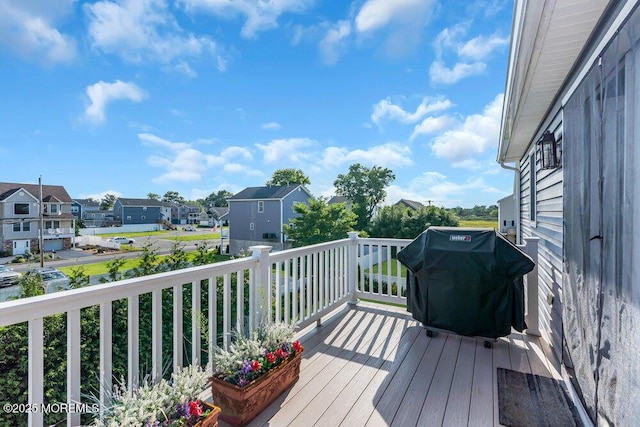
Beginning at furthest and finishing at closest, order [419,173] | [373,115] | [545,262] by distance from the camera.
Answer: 1. [419,173]
2. [373,115]
3. [545,262]

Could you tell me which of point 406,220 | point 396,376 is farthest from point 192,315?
point 406,220

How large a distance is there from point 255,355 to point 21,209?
898 inches

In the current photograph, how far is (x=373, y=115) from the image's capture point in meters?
9.51

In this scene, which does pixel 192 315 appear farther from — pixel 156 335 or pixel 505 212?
pixel 505 212

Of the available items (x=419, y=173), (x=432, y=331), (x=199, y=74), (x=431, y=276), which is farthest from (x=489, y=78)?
(x=419, y=173)

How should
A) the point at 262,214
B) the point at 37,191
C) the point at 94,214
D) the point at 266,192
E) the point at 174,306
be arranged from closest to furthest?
the point at 174,306
the point at 37,191
the point at 262,214
the point at 266,192
the point at 94,214

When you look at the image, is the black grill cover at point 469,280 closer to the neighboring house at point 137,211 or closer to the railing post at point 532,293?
the railing post at point 532,293

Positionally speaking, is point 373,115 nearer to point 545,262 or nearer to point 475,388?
point 545,262

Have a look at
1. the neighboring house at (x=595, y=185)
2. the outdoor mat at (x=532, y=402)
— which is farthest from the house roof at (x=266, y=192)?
the outdoor mat at (x=532, y=402)

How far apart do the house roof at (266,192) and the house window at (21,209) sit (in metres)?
12.1

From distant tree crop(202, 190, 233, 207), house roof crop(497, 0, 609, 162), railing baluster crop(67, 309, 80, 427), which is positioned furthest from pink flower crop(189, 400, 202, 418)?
distant tree crop(202, 190, 233, 207)

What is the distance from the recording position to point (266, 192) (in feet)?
71.5

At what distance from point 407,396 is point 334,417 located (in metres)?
0.58

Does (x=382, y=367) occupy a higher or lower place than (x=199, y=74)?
lower
